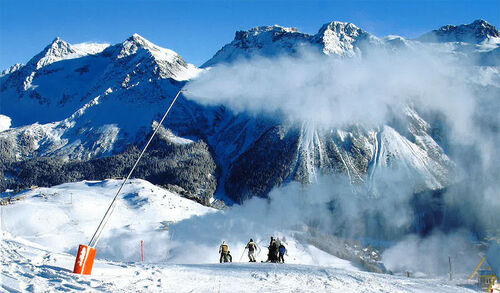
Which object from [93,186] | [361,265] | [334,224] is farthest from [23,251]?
[334,224]

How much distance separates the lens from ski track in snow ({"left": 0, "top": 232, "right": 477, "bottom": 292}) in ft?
53.2

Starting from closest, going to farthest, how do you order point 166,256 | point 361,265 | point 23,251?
point 23,251, point 166,256, point 361,265

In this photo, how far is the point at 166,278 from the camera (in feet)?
64.8

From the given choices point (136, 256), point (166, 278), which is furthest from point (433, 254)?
point (166, 278)

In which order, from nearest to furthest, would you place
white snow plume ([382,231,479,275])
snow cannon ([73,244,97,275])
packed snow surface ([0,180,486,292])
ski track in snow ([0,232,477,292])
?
ski track in snow ([0,232,477,292]) → snow cannon ([73,244,97,275]) → packed snow surface ([0,180,486,292]) → white snow plume ([382,231,479,275])

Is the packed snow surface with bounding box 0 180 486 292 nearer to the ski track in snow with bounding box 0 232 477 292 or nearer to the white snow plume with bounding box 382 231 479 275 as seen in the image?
the ski track in snow with bounding box 0 232 477 292

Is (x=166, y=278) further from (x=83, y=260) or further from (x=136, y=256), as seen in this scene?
(x=136, y=256)

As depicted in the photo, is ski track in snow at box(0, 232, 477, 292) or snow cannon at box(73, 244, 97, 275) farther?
snow cannon at box(73, 244, 97, 275)

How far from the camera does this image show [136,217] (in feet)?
310

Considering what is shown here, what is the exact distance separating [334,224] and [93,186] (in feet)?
379

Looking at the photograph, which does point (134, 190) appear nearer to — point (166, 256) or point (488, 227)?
point (166, 256)

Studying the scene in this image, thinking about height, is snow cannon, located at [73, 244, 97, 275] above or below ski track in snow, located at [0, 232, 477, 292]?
above

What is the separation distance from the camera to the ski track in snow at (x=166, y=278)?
53.2ft

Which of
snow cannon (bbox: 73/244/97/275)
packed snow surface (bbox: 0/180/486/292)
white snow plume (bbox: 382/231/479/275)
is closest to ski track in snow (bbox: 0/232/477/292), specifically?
packed snow surface (bbox: 0/180/486/292)
